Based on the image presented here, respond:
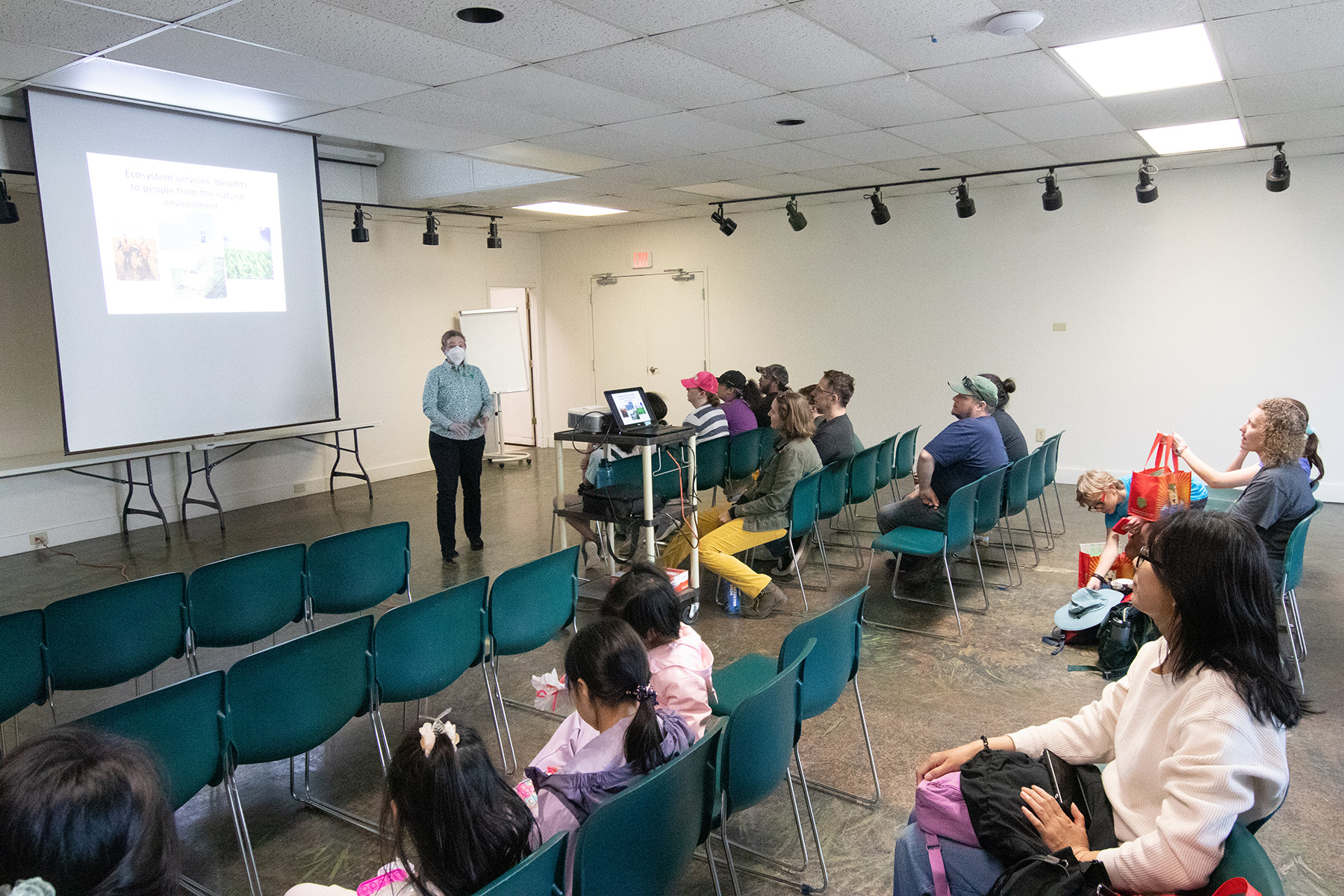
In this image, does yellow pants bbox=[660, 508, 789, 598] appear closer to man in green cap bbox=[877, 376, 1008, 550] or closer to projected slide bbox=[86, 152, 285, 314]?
man in green cap bbox=[877, 376, 1008, 550]

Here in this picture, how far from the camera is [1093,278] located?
8.21m

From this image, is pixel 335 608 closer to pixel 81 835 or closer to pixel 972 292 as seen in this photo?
pixel 81 835

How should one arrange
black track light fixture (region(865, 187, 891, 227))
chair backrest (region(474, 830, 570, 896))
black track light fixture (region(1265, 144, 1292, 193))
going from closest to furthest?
1. chair backrest (region(474, 830, 570, 896))
2. black track light fixture (region(1265, 144, 1292, 193))
3. black track light fixture (region(865, 187, 891, 227))

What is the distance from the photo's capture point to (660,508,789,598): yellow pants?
486cm

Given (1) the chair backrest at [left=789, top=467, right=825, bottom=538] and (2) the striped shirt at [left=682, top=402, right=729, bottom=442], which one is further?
(2) the striped shirt at [left=682, top=402, right=729, bottom=442]

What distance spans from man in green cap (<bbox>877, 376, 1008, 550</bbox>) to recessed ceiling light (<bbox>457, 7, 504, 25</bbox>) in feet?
10.7

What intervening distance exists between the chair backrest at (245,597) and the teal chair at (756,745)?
7.84 ft

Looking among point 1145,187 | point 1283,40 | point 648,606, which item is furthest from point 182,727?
point 1145,187

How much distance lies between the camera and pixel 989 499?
16.7ft

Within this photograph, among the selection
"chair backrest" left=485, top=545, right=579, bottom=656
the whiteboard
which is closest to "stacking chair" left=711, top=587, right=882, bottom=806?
"chair backrest" left=485, top=545, right=579, bottom=656

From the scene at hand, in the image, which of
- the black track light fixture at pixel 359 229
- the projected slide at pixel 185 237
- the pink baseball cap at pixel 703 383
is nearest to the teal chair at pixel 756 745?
the pink baseball cap at pixel 703 383

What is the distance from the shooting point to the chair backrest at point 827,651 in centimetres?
271

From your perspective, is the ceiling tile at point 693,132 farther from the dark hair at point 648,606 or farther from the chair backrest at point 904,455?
the dark hair at point 648,606

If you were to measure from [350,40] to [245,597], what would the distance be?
8.03ft
